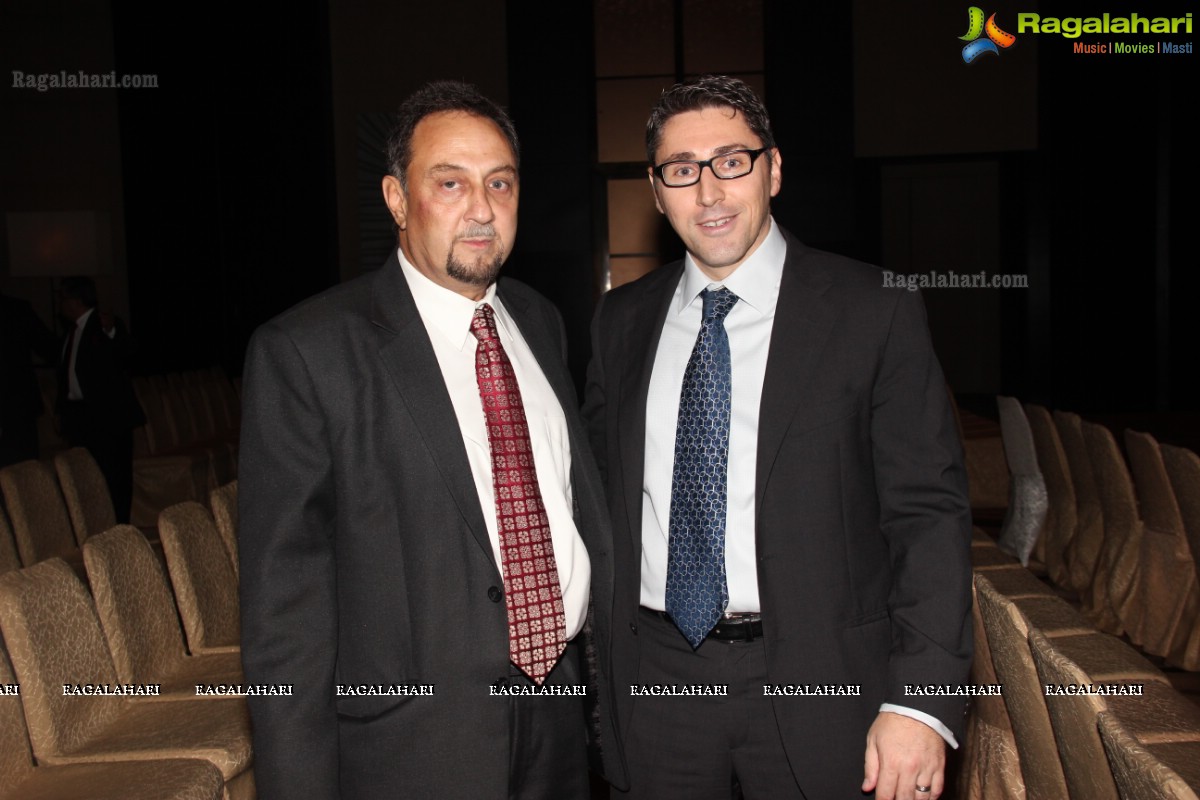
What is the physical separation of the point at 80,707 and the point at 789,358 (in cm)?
199

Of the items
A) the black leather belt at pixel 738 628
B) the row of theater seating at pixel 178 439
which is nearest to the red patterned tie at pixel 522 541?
the black leather belt at pixel 738 628

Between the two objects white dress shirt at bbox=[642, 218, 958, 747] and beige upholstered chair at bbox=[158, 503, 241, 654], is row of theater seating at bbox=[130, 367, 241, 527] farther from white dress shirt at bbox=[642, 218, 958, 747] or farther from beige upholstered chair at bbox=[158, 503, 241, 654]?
white dress shirt at bbox=[642, 218, 958, 747]

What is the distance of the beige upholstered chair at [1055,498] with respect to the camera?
5.28 meters

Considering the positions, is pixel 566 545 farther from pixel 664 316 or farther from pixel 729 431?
pixel 664 316

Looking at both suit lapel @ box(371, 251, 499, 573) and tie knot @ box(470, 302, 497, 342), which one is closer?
suit lapel @ box(371, 251, 499, 573)

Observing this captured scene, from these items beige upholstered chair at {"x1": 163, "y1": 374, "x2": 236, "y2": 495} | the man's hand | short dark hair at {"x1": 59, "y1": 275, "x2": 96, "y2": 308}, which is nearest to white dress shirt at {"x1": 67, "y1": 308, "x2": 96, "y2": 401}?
short dark hair at {"x1": 59, "y1": 275, "x2": 96, "y2": 308}

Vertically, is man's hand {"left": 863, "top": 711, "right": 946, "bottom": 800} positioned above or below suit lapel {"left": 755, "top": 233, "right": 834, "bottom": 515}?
below

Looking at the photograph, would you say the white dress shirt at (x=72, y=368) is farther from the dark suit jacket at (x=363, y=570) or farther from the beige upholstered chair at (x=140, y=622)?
the dark suit jacket at (x=363, y=570)

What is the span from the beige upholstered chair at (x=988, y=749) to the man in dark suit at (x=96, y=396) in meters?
5.08

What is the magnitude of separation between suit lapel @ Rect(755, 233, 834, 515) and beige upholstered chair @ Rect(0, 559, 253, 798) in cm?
161

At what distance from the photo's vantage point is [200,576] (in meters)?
3.21

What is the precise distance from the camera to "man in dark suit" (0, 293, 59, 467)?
18.2ft

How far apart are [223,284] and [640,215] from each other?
14.2 feet

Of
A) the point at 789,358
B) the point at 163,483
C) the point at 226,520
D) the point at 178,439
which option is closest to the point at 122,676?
the point at 226,520
